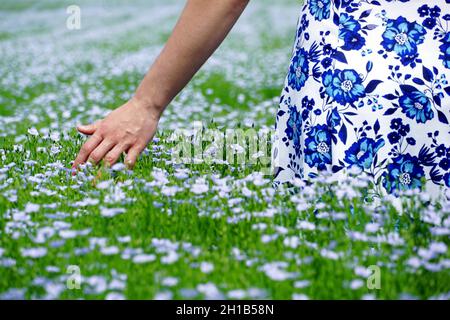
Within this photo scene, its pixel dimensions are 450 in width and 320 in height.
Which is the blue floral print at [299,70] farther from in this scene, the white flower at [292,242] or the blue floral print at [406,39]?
the white flower at [292,242]

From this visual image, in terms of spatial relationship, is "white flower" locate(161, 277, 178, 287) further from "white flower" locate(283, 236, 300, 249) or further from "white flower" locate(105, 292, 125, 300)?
"white flower" locate(283, 236, 300, 249)

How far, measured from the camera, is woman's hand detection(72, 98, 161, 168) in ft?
12.0

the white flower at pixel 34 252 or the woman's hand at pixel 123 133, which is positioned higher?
the woman's hand at pixel 123 133

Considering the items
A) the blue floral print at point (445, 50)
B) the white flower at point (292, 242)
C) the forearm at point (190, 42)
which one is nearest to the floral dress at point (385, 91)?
the blue floral print at point (445, 50)

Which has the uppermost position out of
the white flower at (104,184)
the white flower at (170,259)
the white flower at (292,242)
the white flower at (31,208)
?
the white flower at (104,184)

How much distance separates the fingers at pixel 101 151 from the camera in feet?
12.1

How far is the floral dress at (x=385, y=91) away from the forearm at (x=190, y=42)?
2.01 feet

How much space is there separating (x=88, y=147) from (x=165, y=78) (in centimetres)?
65

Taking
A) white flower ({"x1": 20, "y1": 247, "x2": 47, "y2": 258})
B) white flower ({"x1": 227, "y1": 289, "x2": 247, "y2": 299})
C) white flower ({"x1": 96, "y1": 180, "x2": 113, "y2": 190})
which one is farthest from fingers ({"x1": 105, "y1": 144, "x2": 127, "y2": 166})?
white flower ({"x1": 227, "y1": 289, "x2": 247, "y2": 299})

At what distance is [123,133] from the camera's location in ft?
12.0

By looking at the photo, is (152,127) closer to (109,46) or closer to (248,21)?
(109,46)

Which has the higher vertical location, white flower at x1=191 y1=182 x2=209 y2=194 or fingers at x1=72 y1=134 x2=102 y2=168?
fingers at x1=72 y1=134 x2=102 y2=168
